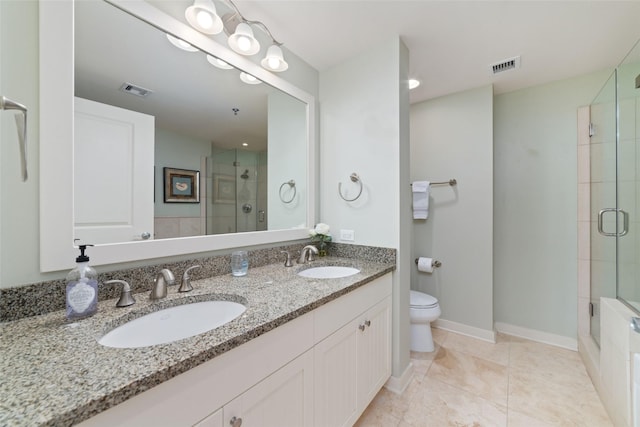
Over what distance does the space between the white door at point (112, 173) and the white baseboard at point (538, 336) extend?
3039 millimetres

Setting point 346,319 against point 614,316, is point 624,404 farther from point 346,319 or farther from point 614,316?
point 346,319

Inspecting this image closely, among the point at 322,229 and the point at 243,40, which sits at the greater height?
the point at 243,40

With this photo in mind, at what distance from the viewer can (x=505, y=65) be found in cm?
196

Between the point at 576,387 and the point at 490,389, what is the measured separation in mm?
583

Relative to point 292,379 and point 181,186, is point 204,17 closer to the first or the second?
point 181,186

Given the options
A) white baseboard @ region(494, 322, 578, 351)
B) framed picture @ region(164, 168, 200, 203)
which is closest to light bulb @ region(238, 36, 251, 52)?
framed picture @ region(164, 168, 200, 203)

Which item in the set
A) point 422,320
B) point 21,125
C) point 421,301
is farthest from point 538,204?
point 21,125

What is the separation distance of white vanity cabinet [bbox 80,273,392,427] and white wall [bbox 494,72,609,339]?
1.61 meters

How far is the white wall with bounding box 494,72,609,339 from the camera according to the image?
7.00ft

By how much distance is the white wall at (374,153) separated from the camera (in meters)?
1.65

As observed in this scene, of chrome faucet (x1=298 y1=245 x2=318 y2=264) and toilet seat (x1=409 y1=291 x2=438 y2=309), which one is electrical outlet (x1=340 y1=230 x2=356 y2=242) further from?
toilet seat (x1=409 y1=291 x2=438 y2=309)

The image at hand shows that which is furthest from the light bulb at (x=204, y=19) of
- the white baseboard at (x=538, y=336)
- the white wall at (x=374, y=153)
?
the white baseboard at (x=538, y=336)

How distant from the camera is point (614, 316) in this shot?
147 centimetres

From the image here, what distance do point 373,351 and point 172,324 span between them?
107 cm
